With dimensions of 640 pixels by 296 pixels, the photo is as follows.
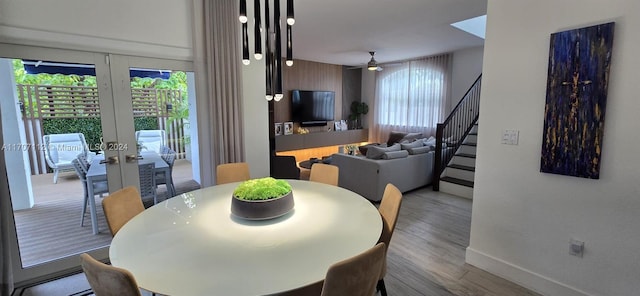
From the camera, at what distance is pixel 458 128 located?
5.75 metres

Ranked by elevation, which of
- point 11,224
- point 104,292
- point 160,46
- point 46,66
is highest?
point 160,46

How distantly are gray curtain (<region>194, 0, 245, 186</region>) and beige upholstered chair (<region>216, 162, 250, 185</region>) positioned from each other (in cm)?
29

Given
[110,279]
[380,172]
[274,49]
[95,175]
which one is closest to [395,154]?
[380,172]

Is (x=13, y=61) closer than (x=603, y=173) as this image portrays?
No

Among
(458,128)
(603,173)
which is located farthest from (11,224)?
(458,128)

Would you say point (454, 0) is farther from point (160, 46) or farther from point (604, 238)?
point (160, 46)

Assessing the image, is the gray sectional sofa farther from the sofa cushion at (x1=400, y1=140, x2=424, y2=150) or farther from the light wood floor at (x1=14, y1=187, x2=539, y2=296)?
the light wood floor at (x1=14, y1=187, x2=539, y2=296)

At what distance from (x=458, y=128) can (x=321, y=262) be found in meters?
5.38

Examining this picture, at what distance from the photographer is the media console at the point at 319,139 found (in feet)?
22.7

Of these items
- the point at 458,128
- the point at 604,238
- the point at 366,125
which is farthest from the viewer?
the point at 366,125

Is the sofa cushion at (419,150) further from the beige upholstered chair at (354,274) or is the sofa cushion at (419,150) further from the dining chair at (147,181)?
the beige upholstered chair at (354,274)

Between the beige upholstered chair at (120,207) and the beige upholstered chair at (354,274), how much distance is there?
153 cm

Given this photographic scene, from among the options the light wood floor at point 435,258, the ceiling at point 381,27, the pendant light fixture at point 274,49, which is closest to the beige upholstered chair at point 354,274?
the pendant light fixture at point 274,49

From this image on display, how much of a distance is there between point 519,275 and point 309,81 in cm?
635
